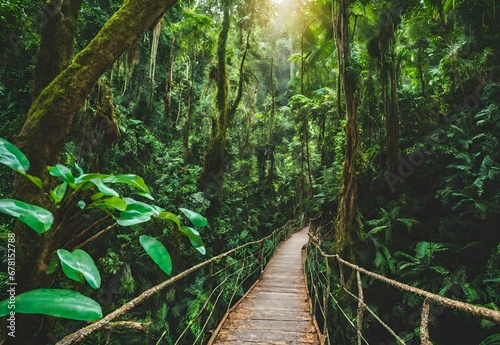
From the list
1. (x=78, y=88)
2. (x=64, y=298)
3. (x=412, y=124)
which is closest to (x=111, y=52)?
(x=78, y=88)

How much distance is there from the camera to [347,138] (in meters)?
7.52

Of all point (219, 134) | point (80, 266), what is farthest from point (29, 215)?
point (219, 134)

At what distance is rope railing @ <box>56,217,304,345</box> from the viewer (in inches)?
49.2

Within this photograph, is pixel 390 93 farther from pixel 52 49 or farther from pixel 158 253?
pixel 158 253

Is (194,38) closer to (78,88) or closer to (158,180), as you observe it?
(158,180)

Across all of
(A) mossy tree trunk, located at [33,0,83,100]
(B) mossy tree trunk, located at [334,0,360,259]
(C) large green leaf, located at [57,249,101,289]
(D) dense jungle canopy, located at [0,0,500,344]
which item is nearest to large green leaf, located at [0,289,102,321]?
(C) large green leaf, located at [57,249,101,289]

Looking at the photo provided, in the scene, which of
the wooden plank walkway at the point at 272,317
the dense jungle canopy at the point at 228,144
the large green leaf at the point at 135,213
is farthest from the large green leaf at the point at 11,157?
the wooden plank walkway at the point at 272,317

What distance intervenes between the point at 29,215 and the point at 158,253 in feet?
1.35

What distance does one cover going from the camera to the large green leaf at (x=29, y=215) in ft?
2.69

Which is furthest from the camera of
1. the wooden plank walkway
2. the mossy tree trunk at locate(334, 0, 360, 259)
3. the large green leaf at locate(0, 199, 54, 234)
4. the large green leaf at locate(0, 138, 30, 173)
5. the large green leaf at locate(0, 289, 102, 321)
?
the mossy tree trunk at locate(334, 0, 360, 259)

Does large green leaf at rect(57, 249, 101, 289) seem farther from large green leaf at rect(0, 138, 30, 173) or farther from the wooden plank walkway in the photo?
the wooden plank walkway

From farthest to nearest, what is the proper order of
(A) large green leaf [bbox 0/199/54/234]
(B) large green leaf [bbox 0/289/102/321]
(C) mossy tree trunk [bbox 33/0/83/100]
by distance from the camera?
1. (C) mossy tree trunk [bbox 33/0/83/100]
2. (A) large green leaf [bbox 0/199/54/234]
3. (B) large green leaf [bbox 0/289/102/321]

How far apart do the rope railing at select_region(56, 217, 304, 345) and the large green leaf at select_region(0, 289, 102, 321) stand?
0.76 ft

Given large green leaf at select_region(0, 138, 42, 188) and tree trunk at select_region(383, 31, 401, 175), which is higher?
tree trunk at select_region(383, 31, 401, 175)
